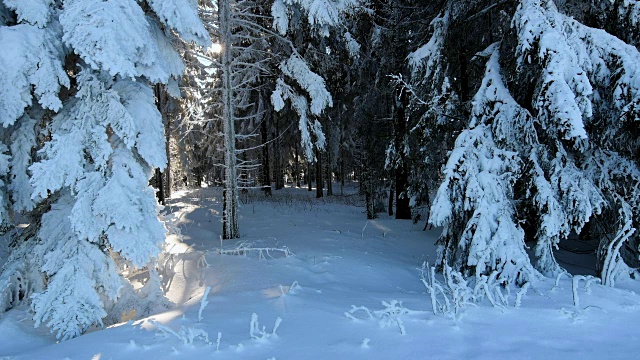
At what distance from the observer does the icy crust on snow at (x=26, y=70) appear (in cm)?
495

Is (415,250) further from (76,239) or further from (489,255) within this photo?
(76,239)

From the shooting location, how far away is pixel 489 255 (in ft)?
20.1

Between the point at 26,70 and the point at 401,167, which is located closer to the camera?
the point at 26,70

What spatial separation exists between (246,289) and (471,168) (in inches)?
156

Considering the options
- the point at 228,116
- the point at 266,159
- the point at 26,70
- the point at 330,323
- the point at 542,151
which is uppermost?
the point at 228,116

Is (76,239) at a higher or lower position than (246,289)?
higher

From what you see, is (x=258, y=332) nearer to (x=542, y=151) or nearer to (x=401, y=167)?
(x=542, y=151)

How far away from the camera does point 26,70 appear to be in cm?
505

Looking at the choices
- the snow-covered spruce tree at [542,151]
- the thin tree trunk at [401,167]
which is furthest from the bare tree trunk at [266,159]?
the snow-covered spruce tree at [542,151]

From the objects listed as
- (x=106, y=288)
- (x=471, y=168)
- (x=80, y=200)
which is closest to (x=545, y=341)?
(x=471, y=168)

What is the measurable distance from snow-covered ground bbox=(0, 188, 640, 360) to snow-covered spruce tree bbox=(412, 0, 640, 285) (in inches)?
35.4

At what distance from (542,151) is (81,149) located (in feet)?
23.1

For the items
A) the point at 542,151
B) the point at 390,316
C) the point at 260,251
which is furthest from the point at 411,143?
the point at 390,316

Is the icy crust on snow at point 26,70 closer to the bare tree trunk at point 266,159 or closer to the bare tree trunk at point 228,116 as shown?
the bare tree trunk at point 228,116
